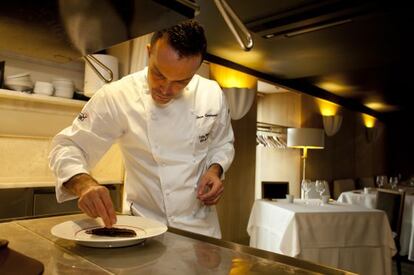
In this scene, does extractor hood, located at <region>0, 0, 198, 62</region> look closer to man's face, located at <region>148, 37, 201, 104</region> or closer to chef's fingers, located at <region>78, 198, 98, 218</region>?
man's face, located at <region>148, 37, 201, 104</region>

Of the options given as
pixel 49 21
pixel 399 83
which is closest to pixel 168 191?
pixel 49 21

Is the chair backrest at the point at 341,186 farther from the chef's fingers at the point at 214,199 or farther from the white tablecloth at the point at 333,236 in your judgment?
the chef's fingers at the point at 214,199

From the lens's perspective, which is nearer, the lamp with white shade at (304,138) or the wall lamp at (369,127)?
the lamp with white shade at (304,138)

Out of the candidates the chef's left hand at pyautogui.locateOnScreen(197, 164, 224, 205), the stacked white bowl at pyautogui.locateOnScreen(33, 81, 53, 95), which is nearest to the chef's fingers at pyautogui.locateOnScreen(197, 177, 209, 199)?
the chef's left hand at pyautogui.locateOnScreen(197, 164, 224, 205)

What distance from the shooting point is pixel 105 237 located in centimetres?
78

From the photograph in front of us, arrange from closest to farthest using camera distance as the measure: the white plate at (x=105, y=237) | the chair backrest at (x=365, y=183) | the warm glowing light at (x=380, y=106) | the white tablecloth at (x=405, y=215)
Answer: the white plate at (x=105, y=237), the white tablecloth at (x=405, y=215), the chair backrest at (x=365, y=183), the warm glowing light at (x=380, y=106)

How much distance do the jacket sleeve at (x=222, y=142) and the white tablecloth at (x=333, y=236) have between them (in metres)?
1.65

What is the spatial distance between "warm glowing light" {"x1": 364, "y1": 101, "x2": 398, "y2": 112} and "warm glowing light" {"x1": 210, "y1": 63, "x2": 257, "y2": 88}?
4132 mm

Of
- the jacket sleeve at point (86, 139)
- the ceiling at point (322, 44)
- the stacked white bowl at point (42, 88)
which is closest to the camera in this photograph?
the jacket sleeve at point (86, 139)

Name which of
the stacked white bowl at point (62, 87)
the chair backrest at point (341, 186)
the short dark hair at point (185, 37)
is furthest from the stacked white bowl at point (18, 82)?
the chair backrest at point (341, 186)

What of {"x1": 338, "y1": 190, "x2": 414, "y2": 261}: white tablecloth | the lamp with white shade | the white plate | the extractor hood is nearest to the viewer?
the extractor hood

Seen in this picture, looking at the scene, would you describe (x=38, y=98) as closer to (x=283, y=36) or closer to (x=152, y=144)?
(x=152, y=144)

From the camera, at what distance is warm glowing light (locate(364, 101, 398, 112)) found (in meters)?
7.94

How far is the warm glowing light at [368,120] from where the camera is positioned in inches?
329
